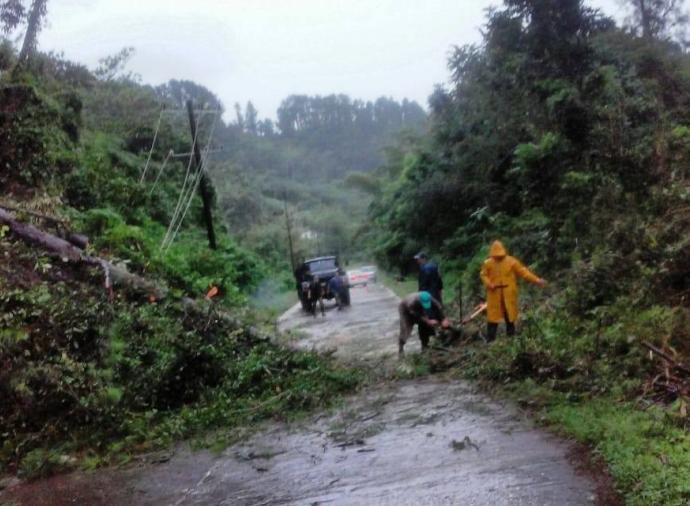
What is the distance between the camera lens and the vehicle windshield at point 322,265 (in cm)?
2928

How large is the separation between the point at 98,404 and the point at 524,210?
15054mm

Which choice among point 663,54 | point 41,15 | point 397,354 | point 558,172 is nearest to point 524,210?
point 558,172

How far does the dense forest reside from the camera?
315 inches

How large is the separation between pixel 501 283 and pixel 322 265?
18992 millimetres

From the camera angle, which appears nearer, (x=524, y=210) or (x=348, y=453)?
(x=348, y=453)

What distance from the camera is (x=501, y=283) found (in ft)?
35.4

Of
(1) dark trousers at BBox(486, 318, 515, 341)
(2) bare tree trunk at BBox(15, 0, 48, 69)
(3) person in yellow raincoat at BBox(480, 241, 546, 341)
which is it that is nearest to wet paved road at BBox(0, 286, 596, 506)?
(1) dark trousers at BBox(486, 318, 515, 341)

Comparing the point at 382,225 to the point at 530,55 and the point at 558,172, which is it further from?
the point at 558,172

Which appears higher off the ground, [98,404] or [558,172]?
[558,172]

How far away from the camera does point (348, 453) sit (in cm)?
697

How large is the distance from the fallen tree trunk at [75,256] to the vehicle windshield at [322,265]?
1607 cm

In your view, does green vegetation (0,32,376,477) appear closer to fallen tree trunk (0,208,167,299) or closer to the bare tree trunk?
fallen tree trunk (0,208,167,299)

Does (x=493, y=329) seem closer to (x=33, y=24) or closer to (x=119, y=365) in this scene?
(x=119, y=365)

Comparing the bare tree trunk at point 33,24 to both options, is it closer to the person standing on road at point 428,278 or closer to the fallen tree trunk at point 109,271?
the fallen tree trunk at point 109,271
